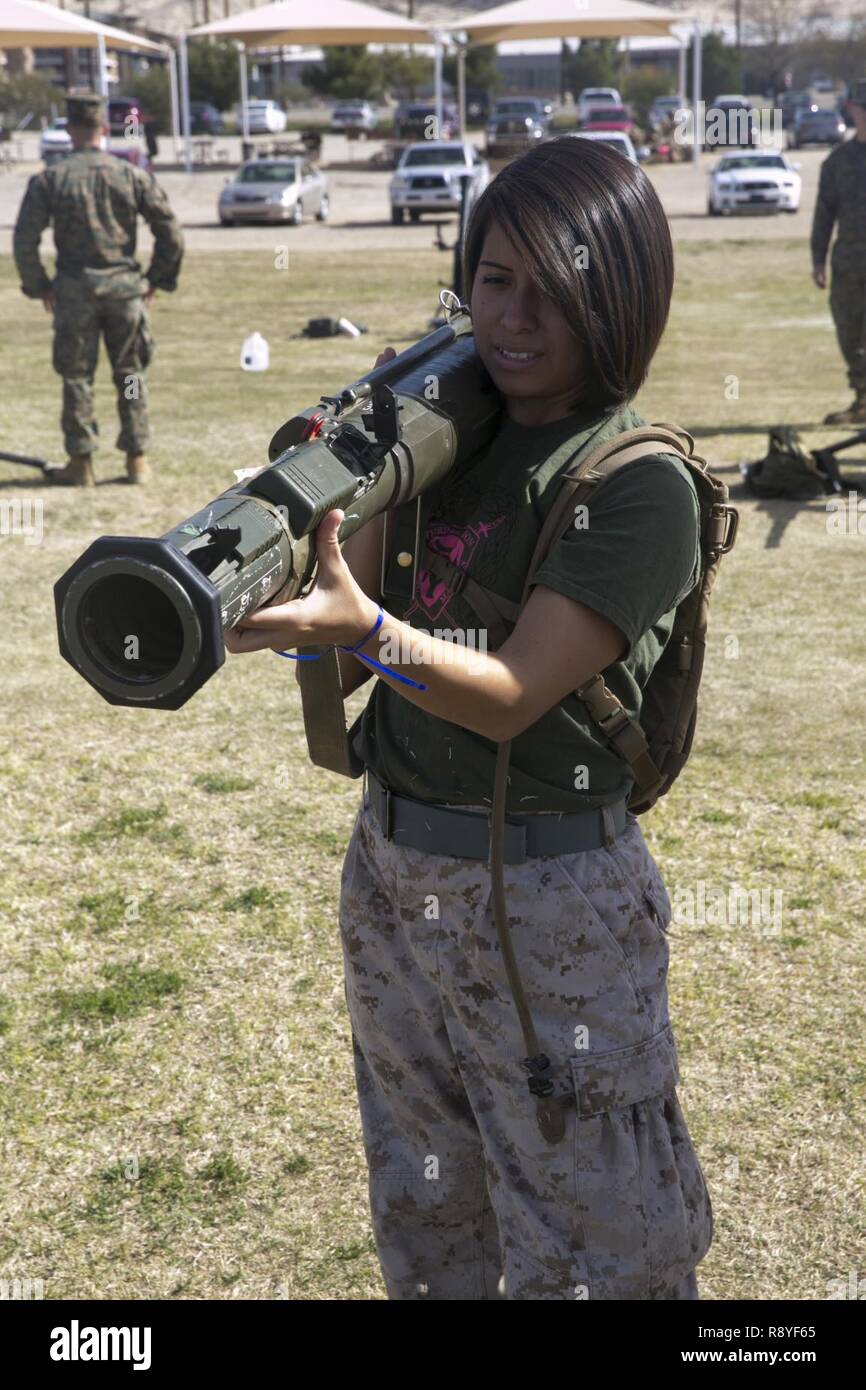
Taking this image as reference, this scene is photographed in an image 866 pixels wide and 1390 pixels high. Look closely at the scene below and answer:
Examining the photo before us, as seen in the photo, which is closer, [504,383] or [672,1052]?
[504,383]

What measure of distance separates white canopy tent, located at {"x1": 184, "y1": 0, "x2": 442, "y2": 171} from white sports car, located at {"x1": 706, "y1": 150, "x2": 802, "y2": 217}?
9.06 metres

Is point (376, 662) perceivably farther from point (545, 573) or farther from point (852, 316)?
point (852, 316)

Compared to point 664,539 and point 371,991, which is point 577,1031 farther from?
point 664,539

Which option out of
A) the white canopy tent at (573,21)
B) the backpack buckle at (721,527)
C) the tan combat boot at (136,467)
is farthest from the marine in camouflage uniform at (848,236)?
the white canopy tent at (573,21)

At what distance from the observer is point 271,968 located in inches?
181

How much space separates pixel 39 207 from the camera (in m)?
9.84

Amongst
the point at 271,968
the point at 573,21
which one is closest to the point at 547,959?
the point at 271,968

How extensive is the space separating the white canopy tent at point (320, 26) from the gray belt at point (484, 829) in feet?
126

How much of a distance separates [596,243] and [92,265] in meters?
8.51

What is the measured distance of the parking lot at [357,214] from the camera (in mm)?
29078

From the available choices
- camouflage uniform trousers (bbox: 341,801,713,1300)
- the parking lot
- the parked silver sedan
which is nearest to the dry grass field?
camouflage uniform trousers (bbox: 341,801,713,1300)

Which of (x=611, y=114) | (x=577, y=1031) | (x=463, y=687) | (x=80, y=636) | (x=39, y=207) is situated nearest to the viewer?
(x=80, y=636)

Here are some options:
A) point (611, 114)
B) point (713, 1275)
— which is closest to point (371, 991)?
point (713, 1275)
